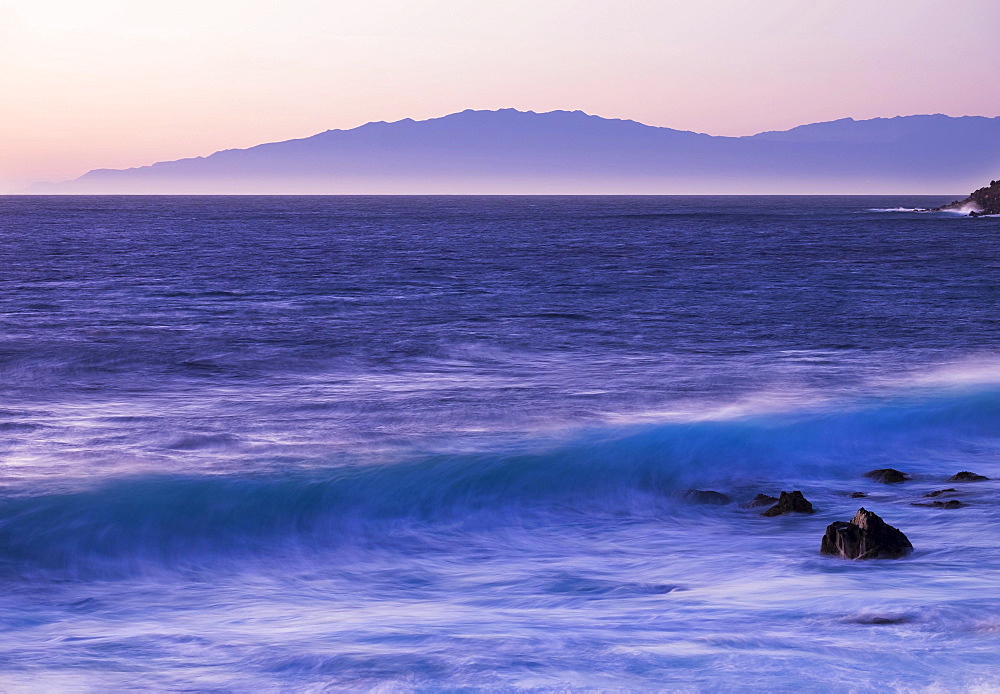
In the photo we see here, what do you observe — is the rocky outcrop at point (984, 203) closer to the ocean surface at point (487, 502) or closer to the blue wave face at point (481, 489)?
the ocean surface at point (487, 502)

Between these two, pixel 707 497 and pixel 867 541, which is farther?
pixel 707 497

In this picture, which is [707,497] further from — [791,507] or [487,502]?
[487,502]

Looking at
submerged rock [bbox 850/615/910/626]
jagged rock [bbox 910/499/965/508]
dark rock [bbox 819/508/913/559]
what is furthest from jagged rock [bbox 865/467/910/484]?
submerged rock [bbox 850/615/910/626]

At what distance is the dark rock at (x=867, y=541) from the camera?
26.7ft

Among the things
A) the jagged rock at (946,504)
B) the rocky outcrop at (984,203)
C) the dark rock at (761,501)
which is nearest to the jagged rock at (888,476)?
the jagged rock at (946,504)

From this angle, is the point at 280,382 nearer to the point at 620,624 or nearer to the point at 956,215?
the point at 620,624

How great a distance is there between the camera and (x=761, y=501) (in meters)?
10.5

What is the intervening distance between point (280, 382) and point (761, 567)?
11.4m

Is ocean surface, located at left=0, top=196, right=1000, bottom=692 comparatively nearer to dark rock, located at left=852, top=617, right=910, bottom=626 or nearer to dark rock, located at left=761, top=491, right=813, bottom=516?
dark rock, located at left=852, top=617, right=910, bottom=626

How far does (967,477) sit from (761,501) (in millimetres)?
2503

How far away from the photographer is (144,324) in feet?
86.2

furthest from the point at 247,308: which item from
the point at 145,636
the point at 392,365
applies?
the point at 145,636

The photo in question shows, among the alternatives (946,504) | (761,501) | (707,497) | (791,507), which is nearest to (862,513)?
(791,507)

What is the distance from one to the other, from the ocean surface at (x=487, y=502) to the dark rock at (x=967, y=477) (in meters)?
0.27
